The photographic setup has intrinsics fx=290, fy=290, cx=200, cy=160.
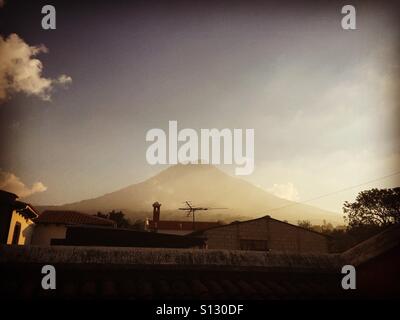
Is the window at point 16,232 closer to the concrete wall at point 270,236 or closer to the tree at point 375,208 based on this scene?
the concrete wall at point 270,236

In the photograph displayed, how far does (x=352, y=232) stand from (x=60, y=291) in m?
42.9

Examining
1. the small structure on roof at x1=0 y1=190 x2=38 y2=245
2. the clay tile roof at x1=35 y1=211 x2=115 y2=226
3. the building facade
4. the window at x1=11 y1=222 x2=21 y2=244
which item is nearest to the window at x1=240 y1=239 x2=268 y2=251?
the building facade

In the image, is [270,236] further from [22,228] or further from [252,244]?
[22,228]

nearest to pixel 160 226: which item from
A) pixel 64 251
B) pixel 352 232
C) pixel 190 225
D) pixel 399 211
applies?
pixel 190 225

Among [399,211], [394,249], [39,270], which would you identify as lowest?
[39,270]

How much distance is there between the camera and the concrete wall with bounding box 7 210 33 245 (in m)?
19.5

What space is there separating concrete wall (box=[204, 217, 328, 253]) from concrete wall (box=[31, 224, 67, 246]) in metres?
14.6

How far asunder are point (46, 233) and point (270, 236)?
2131cm

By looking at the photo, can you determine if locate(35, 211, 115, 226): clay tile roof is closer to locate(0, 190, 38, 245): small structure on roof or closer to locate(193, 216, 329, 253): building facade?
locate(0, 190, 38, 245): small structure on roof

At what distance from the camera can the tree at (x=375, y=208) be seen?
3822 centimetres

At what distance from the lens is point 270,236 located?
89.1 ft

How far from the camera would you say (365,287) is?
4.92 m
